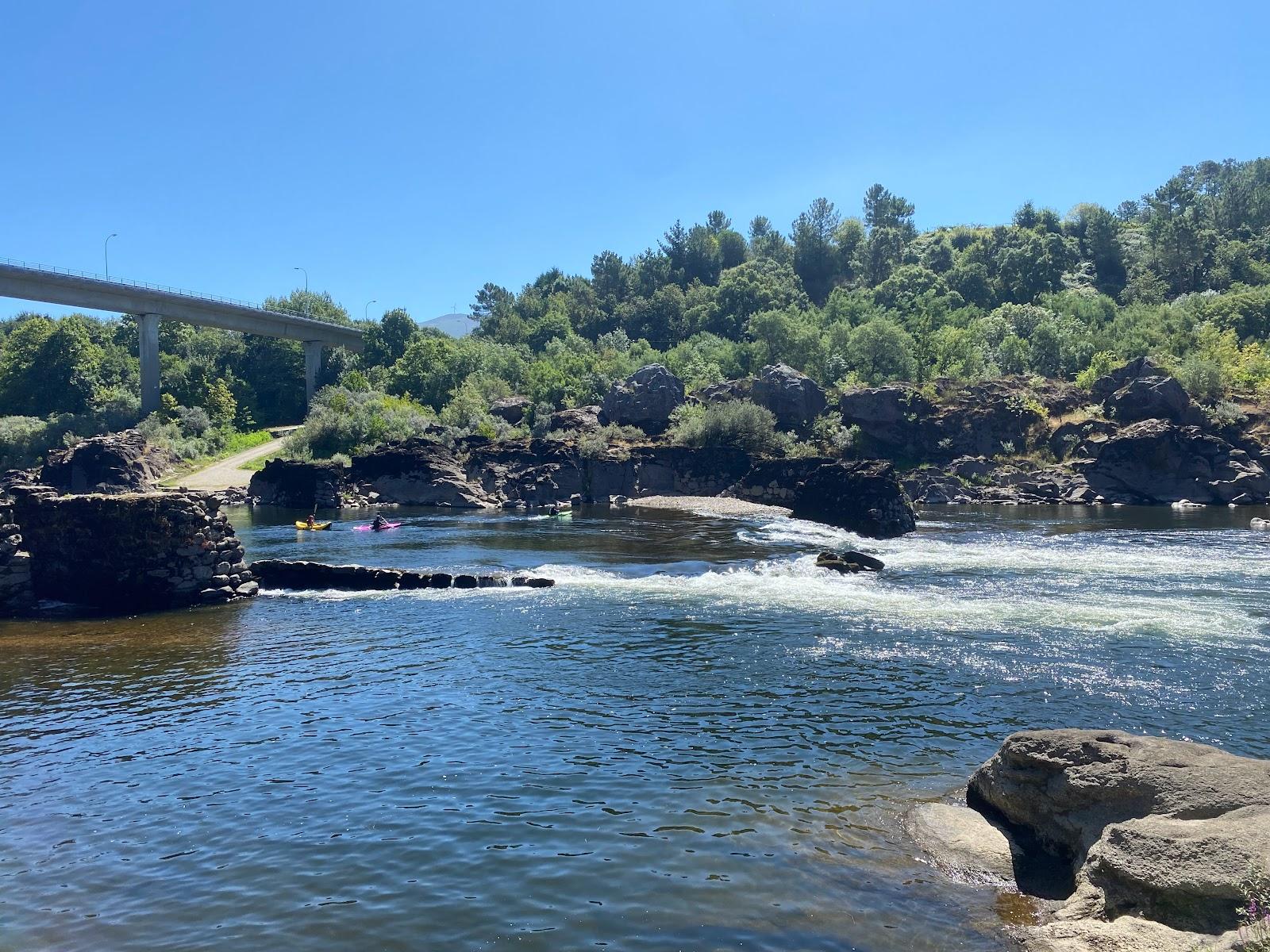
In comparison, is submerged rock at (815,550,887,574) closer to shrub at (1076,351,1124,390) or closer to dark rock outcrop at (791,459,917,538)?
dark rock outcrop at (791,459,917,538)

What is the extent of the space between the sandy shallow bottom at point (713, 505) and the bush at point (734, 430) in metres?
9.28

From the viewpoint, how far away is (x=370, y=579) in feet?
136

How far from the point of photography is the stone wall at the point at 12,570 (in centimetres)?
3622

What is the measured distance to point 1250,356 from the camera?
10712 centimetres

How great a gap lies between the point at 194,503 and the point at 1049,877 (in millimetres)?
34574

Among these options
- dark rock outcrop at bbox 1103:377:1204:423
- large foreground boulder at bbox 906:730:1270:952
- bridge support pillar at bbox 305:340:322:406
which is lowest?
large foreground boulder at bbox 906:730:1270:952

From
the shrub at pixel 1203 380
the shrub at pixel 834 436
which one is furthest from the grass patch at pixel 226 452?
the shrub at pixel 1203 380

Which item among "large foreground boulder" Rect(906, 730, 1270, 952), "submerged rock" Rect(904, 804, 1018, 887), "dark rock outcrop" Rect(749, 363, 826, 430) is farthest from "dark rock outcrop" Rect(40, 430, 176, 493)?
"large foreground boulder" Rect(906, 730, 1270, 952)

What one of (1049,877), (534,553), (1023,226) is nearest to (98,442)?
(534,553)

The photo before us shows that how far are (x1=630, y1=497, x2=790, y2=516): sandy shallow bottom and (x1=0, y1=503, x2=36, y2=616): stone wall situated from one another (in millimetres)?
47083

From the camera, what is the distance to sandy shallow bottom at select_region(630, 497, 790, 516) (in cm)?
7506

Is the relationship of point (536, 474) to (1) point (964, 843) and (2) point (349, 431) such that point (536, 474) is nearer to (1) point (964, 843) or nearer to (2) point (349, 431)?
(2) point (349, 431)

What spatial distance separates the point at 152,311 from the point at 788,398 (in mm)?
78887

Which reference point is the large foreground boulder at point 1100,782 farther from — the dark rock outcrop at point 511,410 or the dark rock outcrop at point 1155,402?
the dark rock outcrop at point 511,410
